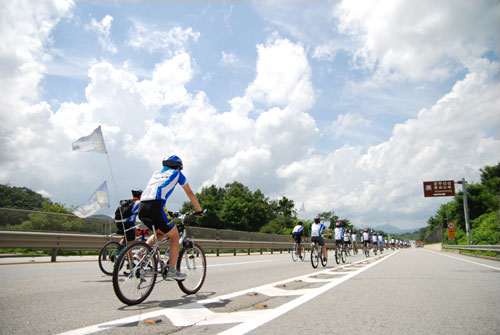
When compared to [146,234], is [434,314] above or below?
below

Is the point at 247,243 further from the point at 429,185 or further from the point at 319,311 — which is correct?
the point at 429,185

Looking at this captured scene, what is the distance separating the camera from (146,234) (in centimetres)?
712

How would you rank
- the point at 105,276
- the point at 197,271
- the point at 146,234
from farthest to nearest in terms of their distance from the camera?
1. the point at 105,276
2. the point at 146,234
3. the point at 197,271

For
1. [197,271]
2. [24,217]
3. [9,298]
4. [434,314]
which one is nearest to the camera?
[434,314]

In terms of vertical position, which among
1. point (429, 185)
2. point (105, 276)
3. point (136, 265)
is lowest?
point (105, 276)

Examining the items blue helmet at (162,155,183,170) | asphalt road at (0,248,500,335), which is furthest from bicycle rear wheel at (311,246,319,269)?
blue helmet at (162,155,183,170)

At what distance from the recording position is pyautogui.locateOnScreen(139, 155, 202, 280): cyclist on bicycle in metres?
4.86

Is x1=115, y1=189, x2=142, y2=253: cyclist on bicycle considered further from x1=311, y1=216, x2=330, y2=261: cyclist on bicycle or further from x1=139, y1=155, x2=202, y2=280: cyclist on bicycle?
x1=311, y1=216, x2=330, y2=261: cyclist on bicycle

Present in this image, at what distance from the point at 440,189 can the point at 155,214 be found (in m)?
49.6

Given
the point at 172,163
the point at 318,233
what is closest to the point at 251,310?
the point at 172,163

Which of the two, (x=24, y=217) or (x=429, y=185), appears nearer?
(x=24, y=217)

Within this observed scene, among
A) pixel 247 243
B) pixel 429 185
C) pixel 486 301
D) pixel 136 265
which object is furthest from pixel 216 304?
pixel 429 185

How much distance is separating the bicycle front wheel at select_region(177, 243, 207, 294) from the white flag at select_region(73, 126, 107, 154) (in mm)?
3996

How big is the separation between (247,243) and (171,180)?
64.0ft
